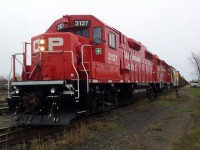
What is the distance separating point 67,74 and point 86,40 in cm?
187

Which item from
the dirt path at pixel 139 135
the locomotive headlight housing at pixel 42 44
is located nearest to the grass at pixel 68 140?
the dirt path at pixel 139 135

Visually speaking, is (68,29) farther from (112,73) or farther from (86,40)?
(112,73)

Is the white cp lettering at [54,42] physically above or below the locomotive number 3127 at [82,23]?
below

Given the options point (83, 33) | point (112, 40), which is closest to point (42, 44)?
point (83, 33)

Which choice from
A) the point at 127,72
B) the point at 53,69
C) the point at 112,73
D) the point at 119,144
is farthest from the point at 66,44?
the point at 127,72

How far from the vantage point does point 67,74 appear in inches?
363

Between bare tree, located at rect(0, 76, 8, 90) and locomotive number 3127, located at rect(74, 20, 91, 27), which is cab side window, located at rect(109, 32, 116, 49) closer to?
locomotive number 3127, located at rect(74, 20, 91, 27)

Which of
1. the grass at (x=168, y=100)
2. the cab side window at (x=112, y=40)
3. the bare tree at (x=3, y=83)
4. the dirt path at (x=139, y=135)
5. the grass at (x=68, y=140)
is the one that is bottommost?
the dirt path at (x=139, y=135)

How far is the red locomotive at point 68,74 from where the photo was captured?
27.6 feet

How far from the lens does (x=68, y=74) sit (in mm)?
9227

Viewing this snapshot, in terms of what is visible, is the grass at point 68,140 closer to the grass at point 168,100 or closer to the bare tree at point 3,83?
the grass at point 168,100

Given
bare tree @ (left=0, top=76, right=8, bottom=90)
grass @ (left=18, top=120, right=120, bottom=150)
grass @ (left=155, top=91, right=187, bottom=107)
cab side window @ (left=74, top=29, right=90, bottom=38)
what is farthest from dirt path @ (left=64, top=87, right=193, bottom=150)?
bare tree @ (left=0, top=76, right=8, bottom=90)

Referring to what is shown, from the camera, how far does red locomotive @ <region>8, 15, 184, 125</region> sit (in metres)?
8.41

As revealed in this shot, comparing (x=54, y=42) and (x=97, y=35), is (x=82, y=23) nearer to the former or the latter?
(x=97, y=35)
